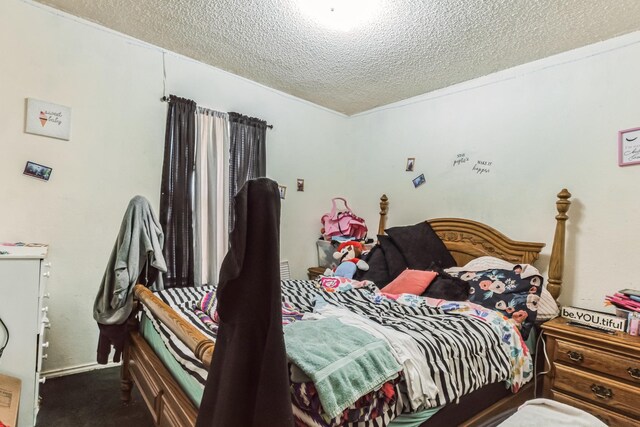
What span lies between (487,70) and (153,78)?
2704 millimetres

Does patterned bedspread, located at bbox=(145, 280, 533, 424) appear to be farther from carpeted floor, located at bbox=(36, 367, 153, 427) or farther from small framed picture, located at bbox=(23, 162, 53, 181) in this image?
small framed picture, located at bbox=(23, 162, 53, 181)

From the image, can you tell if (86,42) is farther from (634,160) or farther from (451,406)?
(634,160)

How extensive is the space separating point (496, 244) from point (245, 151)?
7.45 ft

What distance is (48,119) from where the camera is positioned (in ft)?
7.13

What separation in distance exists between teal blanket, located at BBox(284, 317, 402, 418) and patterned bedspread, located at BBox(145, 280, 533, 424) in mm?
160

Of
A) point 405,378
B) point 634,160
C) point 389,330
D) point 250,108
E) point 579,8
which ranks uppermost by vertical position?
point 579,8

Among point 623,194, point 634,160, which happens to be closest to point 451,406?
point 623,194

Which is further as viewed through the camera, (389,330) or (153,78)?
(153,78)

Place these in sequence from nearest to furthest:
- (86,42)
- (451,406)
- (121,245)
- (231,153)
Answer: (451,406)
(121,245)
(86,42)
(231,153)

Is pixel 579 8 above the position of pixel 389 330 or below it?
above

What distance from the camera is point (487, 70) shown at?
2693mm

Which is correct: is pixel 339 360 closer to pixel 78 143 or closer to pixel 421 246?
pixel 421 246

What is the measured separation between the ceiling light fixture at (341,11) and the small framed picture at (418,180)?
1.55 metres

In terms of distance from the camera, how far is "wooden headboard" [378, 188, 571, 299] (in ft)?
7.16
